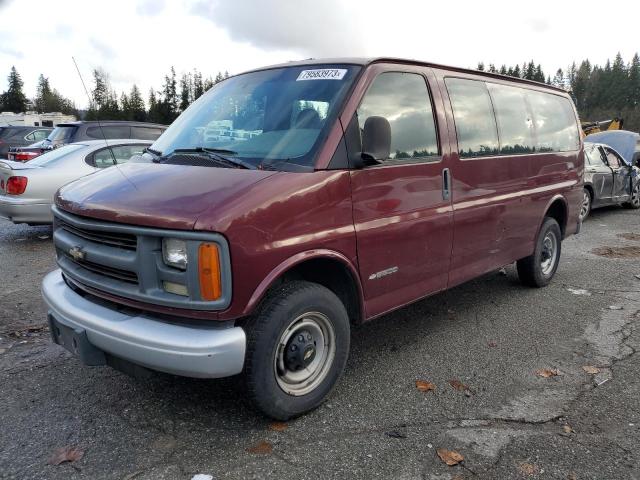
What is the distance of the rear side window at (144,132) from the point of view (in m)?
12.1

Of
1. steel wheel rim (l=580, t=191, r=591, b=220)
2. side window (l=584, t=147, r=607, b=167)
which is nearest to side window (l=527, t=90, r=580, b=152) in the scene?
steel wheel rim (l=580, t=191, r=591, b=220)

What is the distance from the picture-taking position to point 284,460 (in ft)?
9.00

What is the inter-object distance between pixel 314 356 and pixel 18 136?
73.5ft

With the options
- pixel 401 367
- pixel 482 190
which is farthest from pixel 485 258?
pixel 401 367

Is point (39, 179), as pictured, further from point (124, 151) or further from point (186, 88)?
point (186, 88)

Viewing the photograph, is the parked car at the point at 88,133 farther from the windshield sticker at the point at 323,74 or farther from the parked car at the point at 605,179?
the parked car at the point at 605,179

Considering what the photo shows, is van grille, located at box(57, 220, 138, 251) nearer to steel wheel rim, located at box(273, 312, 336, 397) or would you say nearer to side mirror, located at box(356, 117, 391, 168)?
steel wheel rim, located at box(273, 312, 336, 397)

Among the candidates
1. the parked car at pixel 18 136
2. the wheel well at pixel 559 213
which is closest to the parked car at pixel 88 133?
the wheel well at pixel 559 213

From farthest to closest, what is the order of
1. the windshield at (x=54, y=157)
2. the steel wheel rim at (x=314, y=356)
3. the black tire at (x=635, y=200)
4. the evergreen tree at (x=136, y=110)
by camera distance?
the evergreen tree at (x=136, y=110) → the black tire at (x=635, y=200) → the windshield at (x=54, y=157) → the steel wheel rim at (x=314, y=356)

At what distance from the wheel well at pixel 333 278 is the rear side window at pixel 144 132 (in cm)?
982

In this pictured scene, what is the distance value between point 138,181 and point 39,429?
152cm

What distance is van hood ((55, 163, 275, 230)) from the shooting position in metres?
2.68

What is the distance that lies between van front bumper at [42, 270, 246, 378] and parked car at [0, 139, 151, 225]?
16.1ft

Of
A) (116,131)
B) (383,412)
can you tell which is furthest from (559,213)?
(116,131)
